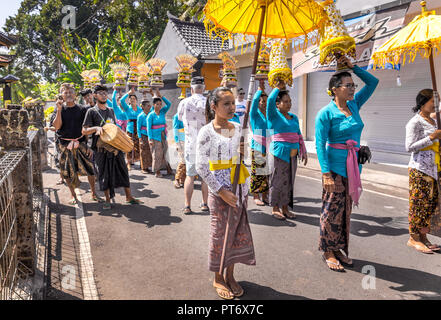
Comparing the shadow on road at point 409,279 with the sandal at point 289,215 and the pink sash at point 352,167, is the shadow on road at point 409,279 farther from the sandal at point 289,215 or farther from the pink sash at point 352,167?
the sandal at point 289,215

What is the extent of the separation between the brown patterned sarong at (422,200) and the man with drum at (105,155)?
429 cm

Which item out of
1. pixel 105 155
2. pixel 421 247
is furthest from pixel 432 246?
pixel 105 155

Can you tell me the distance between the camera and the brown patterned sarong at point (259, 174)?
18.1 ft

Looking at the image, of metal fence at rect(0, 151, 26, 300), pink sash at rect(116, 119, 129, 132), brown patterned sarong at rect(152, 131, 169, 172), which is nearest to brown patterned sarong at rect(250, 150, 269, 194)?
brown patterned sarong at rect(152, 131, 169, 172)

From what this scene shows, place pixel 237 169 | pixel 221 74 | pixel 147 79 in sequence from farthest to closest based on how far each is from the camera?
pixel 147 79 < pixel 221 74 < pixel 237 169

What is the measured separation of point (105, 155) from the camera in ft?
18.9

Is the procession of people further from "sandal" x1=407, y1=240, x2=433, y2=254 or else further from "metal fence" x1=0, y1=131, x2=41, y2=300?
"metal fence" x1=0, y1=131, x2=41, y2=300

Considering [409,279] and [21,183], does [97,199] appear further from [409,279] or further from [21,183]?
[409,279]

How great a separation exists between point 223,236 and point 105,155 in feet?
11.3

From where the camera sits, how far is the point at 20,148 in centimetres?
326

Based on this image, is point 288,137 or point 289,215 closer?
point 288,137
